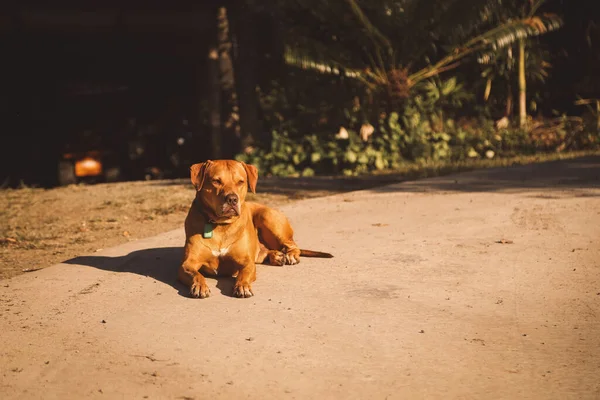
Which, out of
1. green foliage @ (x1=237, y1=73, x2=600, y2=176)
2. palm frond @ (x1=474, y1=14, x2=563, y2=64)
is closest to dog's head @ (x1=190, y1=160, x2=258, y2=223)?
green foliage @ (x1=237, y1=73, x2=600, y2=176)

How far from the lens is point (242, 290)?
17.7ft

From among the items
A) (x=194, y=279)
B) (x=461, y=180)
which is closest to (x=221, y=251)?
(x=194, y=279)

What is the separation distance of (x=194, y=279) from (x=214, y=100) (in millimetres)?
10411

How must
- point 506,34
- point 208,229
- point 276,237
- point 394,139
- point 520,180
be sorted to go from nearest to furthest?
point 208,229
point 276,237
point 520,180
point 394,139
point 506,34

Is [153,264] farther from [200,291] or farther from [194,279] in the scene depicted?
[200,291]

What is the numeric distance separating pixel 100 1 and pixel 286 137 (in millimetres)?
4405

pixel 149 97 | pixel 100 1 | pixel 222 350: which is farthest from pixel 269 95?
pixel 222 350

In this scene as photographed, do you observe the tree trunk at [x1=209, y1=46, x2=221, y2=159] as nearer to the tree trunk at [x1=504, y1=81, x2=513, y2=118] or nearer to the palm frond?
the palm frond

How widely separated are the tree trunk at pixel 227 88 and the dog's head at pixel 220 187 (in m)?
9.90

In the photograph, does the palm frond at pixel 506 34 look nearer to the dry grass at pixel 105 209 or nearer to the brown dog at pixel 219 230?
the dry grass at pixel 105 209

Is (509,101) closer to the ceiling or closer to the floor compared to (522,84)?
closer to the floor

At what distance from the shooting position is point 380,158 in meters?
13.5

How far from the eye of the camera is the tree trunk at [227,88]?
15.1m

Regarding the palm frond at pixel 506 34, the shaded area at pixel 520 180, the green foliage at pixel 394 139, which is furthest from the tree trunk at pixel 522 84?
the shaded area at pixel 520 180
